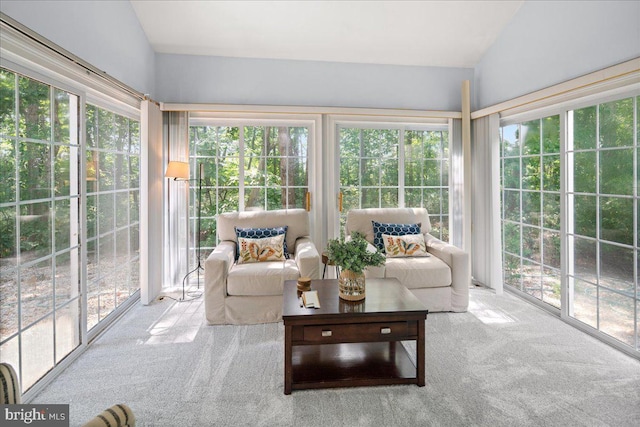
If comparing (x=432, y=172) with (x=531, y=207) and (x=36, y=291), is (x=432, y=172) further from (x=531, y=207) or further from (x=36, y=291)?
(x=36, y=291)

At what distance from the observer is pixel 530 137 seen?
148 inches

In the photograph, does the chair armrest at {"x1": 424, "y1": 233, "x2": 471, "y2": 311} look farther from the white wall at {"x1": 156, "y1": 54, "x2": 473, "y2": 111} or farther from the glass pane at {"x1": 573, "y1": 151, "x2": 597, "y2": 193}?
the white wall at {"x1": 156, "y1": 54, "x2": 473, "y2": 111}

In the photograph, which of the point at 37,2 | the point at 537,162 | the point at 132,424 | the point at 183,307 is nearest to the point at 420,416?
the point at 132,424

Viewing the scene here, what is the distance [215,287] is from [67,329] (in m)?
1.04

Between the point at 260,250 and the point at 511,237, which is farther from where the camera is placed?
the point at 511,237

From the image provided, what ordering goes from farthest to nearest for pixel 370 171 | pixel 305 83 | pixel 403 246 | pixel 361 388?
pixel 370 171
pixel 305 83
pixel 403 246
pixel 361 388

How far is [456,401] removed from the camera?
6.75 feet

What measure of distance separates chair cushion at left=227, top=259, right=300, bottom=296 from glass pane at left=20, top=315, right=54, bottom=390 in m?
1.25

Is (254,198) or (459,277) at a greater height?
(254,198)

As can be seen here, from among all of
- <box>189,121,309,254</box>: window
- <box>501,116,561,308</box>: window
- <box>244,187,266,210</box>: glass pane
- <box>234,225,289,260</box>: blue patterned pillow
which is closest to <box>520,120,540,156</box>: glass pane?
<box>501,116,561,308</box>: window

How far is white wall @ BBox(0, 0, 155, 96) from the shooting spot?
212 cm

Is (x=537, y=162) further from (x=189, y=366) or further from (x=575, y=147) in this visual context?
(x=189, y=366)

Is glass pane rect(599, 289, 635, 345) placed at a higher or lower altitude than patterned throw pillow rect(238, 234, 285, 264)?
lower

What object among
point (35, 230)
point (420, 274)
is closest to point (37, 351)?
point (35, 230)
